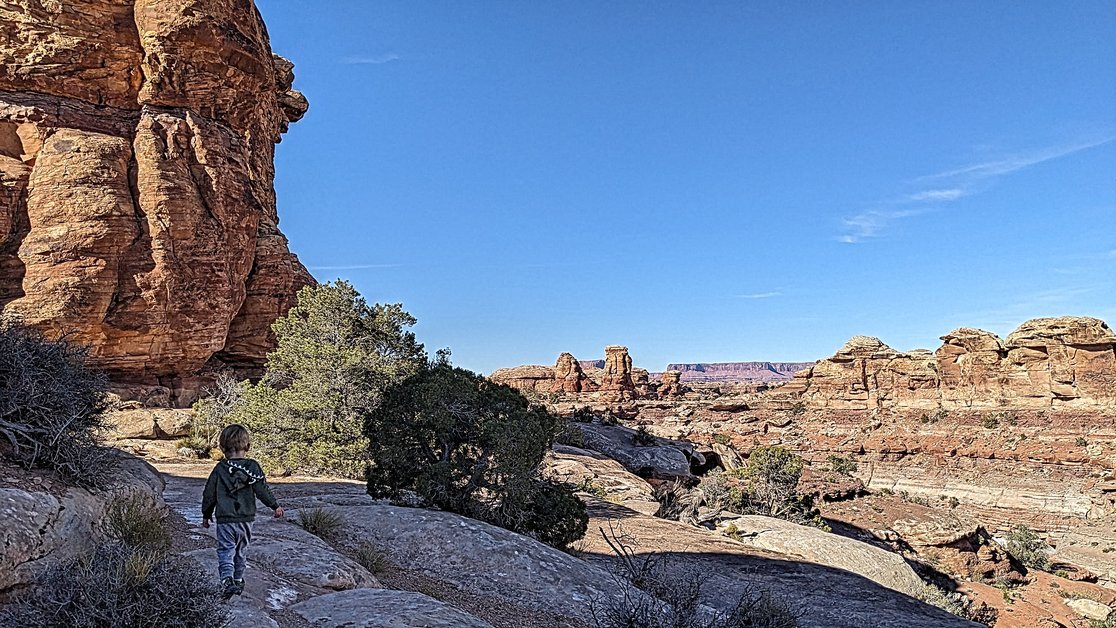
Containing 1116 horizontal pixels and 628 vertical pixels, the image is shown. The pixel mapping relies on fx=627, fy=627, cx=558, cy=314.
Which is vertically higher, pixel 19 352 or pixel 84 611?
pixel 19 352

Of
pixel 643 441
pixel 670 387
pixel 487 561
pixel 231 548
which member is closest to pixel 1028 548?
pixel 643 441

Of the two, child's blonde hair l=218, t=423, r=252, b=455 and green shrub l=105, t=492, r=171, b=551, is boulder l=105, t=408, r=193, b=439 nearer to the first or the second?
green shrub l=105, t=492, r=171, b=551

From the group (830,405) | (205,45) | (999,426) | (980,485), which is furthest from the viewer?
(830,405)

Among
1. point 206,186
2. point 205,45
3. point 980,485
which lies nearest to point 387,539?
point 206,186

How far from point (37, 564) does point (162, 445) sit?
18204 mm

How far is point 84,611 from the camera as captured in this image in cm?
371

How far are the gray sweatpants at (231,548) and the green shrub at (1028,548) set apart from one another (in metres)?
25.7

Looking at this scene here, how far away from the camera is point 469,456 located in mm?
11039

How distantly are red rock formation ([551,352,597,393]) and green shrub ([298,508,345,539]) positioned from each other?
3201 inches

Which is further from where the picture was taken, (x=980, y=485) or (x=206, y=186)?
(x=980, y=485)

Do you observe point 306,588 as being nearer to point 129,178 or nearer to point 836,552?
point 836,552

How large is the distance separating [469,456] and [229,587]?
6.15m

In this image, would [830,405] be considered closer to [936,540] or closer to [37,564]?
[936,540]

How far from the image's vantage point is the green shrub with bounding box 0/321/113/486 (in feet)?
19.0
